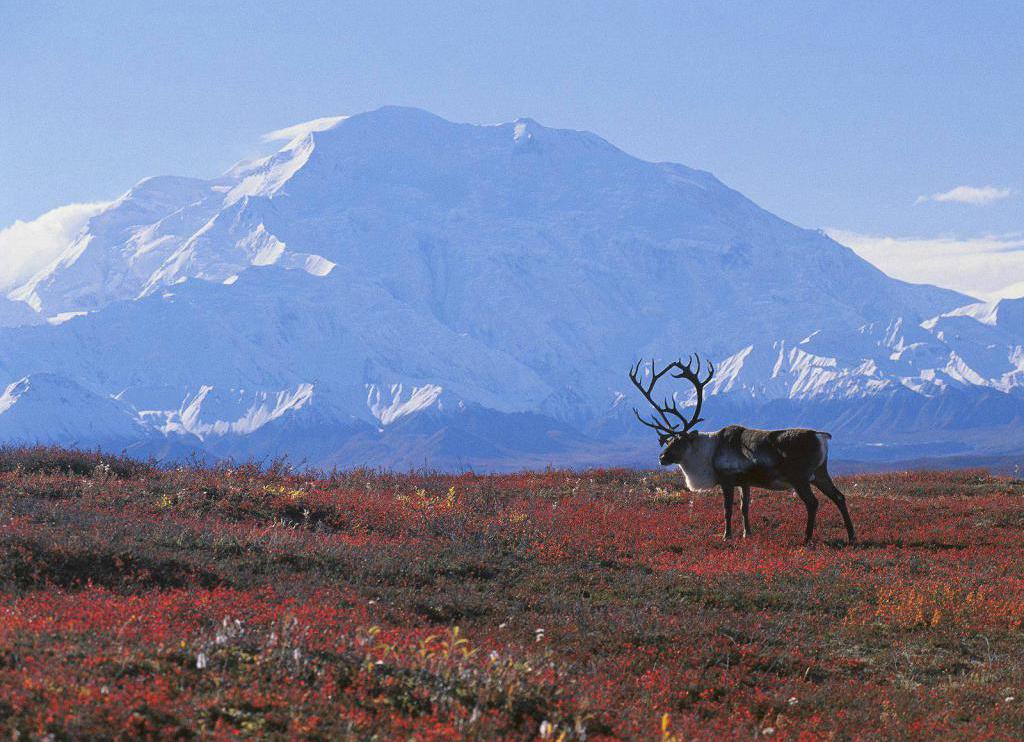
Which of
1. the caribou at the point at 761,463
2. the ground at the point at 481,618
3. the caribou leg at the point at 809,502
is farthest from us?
the caribou at the point at 761,463

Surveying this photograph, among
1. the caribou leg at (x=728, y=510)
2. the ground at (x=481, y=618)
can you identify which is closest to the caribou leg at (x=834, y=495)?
the ground at (x=481, y=618)

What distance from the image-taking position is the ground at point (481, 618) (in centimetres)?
808

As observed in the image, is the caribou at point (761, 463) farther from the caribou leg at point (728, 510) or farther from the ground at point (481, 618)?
the ground at point (481, 618)

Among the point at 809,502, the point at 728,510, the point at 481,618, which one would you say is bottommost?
the point at 481,618

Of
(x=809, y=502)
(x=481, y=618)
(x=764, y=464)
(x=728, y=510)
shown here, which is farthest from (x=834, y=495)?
(x=481, y=618)

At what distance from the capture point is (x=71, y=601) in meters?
10.7

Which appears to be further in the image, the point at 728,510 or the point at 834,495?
the point at 834,495

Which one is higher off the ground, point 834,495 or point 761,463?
point 761,463

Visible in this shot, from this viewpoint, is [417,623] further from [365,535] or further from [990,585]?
[990,585]

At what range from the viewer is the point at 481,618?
12.6 meters

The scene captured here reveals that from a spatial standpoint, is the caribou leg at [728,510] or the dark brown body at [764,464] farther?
the dark brown body at [764,464]

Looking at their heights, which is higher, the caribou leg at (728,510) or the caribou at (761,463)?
the caribou at (761,463)

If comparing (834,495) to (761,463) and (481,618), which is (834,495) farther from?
(481,618)

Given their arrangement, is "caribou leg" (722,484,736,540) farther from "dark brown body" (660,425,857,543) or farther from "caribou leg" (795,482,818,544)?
"caribou leg" (795,482,818,544)
